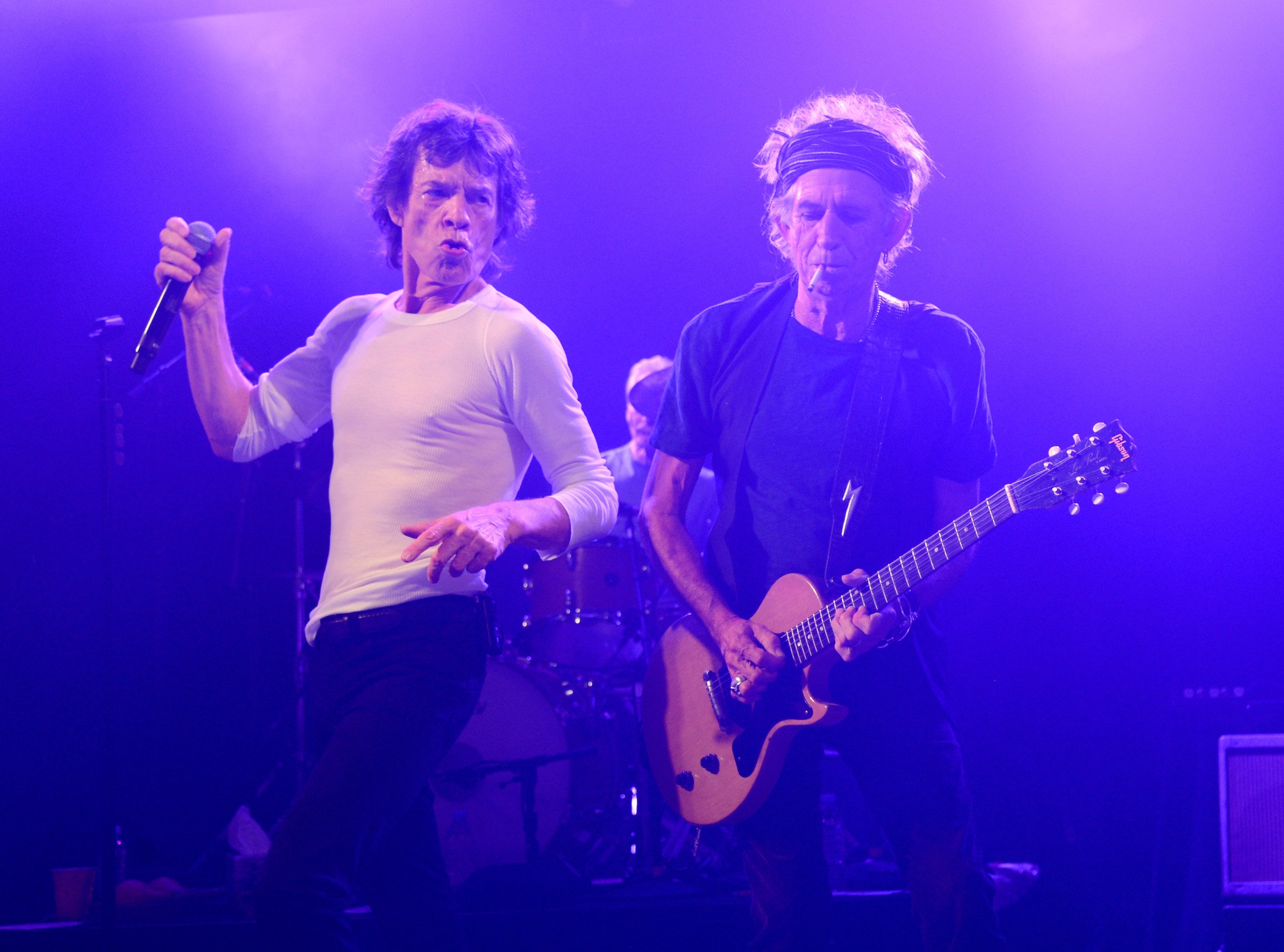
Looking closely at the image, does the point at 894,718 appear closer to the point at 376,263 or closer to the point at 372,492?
the point at 372,492

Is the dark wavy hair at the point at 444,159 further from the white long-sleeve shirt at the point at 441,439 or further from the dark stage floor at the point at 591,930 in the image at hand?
the dark stage floor at the point at 591,930

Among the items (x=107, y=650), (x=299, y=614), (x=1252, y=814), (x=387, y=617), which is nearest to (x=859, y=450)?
(x=387, y=617)

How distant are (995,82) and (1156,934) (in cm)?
402

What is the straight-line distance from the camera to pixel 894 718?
2.23m

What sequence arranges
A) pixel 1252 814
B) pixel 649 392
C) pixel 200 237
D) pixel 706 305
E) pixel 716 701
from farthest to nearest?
pixel 706 305 → pixel 649 392 → pixel 1252 814 → pixel 716 701 → pixel 200 237

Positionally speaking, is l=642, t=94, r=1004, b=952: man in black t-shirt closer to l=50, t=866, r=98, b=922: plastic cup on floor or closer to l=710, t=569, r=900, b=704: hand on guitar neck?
l=710, t=569, r=900, b=704: hand on guitar neck

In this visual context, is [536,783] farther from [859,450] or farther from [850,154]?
[850,154]

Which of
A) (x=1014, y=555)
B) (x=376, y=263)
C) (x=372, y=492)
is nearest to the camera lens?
(x=372, y=492)

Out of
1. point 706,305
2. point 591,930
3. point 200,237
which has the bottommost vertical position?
point 591,930

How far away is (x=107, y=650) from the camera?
12.3 feet

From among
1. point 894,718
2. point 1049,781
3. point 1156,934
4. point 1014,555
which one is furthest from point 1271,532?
point 894,718

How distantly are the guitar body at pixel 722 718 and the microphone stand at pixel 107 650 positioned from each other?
2139 millimetres

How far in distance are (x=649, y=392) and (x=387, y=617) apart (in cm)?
376

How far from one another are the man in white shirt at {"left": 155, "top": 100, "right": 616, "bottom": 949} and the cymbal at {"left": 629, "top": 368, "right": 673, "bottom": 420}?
293cm
